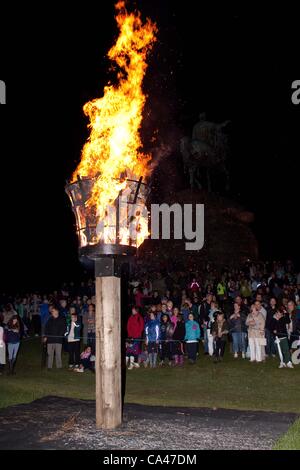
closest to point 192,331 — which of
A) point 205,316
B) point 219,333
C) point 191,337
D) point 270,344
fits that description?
point 191,337

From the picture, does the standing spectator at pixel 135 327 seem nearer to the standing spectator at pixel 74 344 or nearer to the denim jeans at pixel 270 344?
the standing spectator at pixel 74 344

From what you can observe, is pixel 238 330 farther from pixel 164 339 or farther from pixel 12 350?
pixel 12 350

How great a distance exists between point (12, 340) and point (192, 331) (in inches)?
223

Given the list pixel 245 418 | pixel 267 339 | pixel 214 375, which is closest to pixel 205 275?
pixel 267 339

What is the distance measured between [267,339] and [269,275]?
7104mm

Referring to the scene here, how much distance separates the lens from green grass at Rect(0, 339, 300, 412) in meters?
12.0

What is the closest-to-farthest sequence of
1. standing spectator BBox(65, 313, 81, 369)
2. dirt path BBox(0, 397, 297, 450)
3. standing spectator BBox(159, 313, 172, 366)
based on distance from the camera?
dirt path BBox(0, 397, 297, 450) < standing spectator BBox(65, 313, 81, 369) < standing spectator BBox(159, 313, 172, 366)

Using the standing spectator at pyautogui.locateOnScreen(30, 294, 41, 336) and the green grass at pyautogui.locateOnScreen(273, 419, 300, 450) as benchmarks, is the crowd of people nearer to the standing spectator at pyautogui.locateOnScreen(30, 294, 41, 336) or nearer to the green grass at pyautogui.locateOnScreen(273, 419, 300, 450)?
the standing spectator at pyautogui.locateOnScreen(30, 294, 41, 336)

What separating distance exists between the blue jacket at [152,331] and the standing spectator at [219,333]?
184 cm

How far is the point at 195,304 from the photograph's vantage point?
19.6 m

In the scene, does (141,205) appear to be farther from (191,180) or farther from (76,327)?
(191,180)

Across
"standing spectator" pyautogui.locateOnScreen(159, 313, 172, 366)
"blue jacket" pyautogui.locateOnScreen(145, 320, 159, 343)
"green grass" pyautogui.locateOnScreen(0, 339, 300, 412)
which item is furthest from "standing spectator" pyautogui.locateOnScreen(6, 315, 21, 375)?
"standing spectator" pyautogui.locateOnScreen(159, 313, 172, 366)

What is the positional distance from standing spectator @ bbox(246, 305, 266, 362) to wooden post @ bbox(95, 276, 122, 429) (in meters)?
8.12

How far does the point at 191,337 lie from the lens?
16.8 metres
